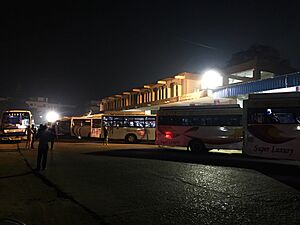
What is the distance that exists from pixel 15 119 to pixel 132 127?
1041 centimetres

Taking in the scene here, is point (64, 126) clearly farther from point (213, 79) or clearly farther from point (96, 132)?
point (213, 79)

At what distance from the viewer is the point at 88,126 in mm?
35688

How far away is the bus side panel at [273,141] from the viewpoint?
1434cm

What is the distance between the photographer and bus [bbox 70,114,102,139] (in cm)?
3331

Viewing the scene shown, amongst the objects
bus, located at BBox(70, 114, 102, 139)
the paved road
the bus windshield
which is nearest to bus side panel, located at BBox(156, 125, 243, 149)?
the paved road

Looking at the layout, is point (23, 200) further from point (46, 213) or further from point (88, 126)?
point (88, 126)

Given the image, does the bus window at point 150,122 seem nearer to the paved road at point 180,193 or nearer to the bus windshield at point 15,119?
the bus windshield at point 15,119

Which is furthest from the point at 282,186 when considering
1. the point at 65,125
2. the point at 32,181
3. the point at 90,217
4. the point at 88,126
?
the point at 65,125

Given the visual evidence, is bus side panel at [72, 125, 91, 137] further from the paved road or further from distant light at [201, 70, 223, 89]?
the paved road

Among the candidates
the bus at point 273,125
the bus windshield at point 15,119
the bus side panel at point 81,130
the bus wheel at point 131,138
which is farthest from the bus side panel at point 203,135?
the bus side panel at point 81,130

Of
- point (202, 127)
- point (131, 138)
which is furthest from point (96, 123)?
point (202, 127)

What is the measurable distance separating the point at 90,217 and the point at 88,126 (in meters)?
30.2

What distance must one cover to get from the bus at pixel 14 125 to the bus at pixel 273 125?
1894 cm

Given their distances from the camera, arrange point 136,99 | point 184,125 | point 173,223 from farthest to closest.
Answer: point 136,99 → point 184,125 → point 173,223
